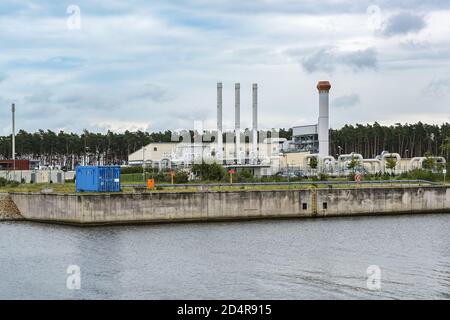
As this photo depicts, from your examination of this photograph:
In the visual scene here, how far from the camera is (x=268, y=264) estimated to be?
46.4 metres

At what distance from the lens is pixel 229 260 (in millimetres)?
48125

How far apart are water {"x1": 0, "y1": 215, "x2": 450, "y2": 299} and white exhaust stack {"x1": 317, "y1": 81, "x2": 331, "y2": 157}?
65814 millimetres

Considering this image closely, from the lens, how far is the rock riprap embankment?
78.1 m

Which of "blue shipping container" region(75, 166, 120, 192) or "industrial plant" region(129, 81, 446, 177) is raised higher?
"industrial plant" region(129, 81, 446, 177)

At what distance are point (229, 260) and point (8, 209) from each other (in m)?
37.4

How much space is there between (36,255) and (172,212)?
2050cm

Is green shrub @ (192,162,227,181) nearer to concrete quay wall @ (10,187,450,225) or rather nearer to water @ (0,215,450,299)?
concrete quay wall @ (10,187,450,225)

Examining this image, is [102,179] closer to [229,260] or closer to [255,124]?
[229,260]

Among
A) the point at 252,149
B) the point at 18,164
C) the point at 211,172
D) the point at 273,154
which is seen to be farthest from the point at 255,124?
the point at 211,172

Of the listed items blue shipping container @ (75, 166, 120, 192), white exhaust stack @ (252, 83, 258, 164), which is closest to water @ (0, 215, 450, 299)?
blue shipping container @ (75, 166, 120, 192)

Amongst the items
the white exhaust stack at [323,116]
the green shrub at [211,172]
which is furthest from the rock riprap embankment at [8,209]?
the white exhaust stack at [323,116]

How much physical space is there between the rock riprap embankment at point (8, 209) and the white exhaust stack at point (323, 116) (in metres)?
68.0

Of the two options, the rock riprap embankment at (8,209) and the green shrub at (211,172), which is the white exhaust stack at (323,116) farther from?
the rock riprap embankment at (8,209)

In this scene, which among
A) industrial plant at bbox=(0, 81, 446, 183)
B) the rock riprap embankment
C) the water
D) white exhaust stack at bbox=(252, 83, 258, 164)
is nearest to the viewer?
the water
